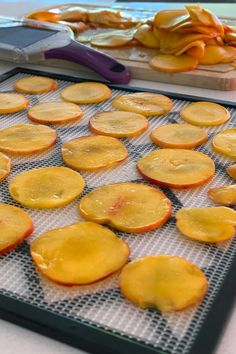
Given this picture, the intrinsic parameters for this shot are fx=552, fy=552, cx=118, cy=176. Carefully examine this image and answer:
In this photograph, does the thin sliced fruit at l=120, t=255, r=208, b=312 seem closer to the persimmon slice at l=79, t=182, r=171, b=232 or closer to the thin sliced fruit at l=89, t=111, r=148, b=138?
the persimmon slice at l=79, t=182, r=171, b=232

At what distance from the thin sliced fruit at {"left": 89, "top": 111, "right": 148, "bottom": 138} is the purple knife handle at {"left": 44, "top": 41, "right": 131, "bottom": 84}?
192mm

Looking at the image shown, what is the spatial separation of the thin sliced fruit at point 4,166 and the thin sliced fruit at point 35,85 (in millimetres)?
302

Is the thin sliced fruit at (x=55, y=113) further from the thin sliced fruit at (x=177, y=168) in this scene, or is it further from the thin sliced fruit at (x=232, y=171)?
the thin sliced fruit at (x=232, y=171)

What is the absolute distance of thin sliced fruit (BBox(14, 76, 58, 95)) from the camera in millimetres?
1126

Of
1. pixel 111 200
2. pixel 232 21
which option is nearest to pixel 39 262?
pixel 111 200

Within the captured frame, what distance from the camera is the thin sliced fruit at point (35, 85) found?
1126 millimetres

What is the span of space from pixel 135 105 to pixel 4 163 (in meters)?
0.32

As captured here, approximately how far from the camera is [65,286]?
0.59m

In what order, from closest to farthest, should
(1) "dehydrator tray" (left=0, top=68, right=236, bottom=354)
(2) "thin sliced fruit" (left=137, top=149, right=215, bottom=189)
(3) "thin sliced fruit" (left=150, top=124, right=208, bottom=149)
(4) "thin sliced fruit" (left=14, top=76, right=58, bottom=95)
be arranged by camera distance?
1. (1) "dehydrator tray" (left=0, top=68, right=236, bottom=354)
2. (2) "thin sliced fruit" (left=137, top=149, right=215, bottom=189)
3. (3) "thin sliced fruit" (left=150, top=124, right=208, bottom=149)
4. (4) "thin sliced fruit" (left=14, top=76, right=58, bottom=95)

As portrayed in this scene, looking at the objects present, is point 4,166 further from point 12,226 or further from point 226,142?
point 226,142

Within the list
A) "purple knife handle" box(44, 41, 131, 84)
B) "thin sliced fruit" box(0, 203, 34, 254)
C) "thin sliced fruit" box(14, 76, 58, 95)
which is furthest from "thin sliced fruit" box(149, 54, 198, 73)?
"thin sliced fruit" box(0, 203, 34, 254)

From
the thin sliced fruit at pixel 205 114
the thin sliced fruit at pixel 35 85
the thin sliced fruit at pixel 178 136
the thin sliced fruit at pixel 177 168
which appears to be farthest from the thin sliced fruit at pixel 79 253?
the thin sliced fruit at pixel 35 85

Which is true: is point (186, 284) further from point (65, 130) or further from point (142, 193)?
point (65, 130)

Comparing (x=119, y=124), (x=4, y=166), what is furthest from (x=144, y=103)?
(x=4, y=166)
